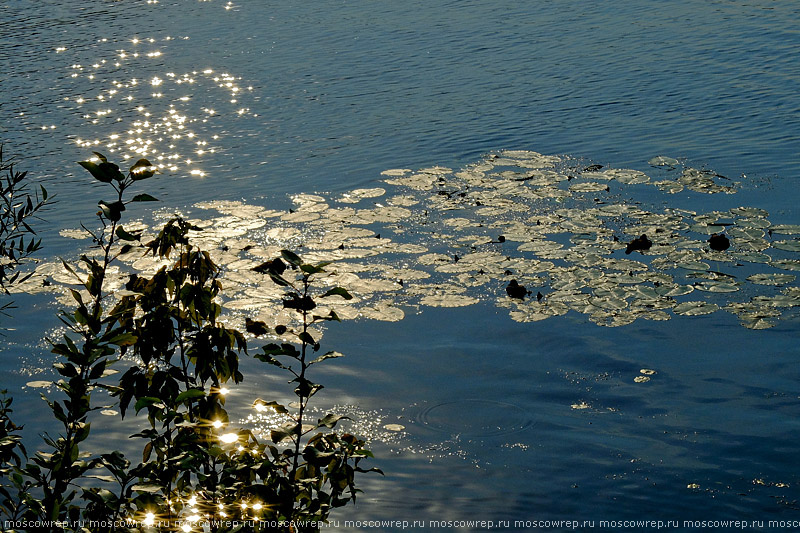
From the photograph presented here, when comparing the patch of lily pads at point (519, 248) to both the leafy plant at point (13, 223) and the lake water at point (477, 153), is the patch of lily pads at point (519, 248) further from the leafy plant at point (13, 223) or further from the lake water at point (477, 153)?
the leafy plant at point (13, 223)

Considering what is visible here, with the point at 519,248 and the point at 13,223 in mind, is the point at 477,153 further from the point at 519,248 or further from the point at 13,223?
the point at 13,223

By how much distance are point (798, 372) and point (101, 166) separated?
684cm

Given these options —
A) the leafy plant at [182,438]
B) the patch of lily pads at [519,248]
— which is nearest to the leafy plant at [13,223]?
the patch of lily pads at [519,248]

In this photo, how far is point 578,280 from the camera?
9812mm

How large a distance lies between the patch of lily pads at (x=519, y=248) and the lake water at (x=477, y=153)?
284mm

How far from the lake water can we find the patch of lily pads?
0.28 metres

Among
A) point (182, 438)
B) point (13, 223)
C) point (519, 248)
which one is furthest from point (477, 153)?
point (182, 438)

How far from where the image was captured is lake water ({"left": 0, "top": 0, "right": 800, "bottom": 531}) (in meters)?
6.77

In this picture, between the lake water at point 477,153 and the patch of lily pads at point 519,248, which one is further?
the patch of lily pads at point 519,248

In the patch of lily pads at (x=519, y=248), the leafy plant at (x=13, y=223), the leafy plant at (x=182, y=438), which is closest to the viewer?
the leafy plant at (x=182, y=438)

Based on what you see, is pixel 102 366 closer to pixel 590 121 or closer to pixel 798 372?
pixel 798 372

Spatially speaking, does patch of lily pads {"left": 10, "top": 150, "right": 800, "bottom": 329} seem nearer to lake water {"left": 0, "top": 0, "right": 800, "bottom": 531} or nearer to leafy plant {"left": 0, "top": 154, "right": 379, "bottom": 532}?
lake water {"left": 0, "top": 0, "right": 800, "bottom": 531}

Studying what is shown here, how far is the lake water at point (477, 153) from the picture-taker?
22.2 feet

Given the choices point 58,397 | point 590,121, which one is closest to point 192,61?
point 590,121
